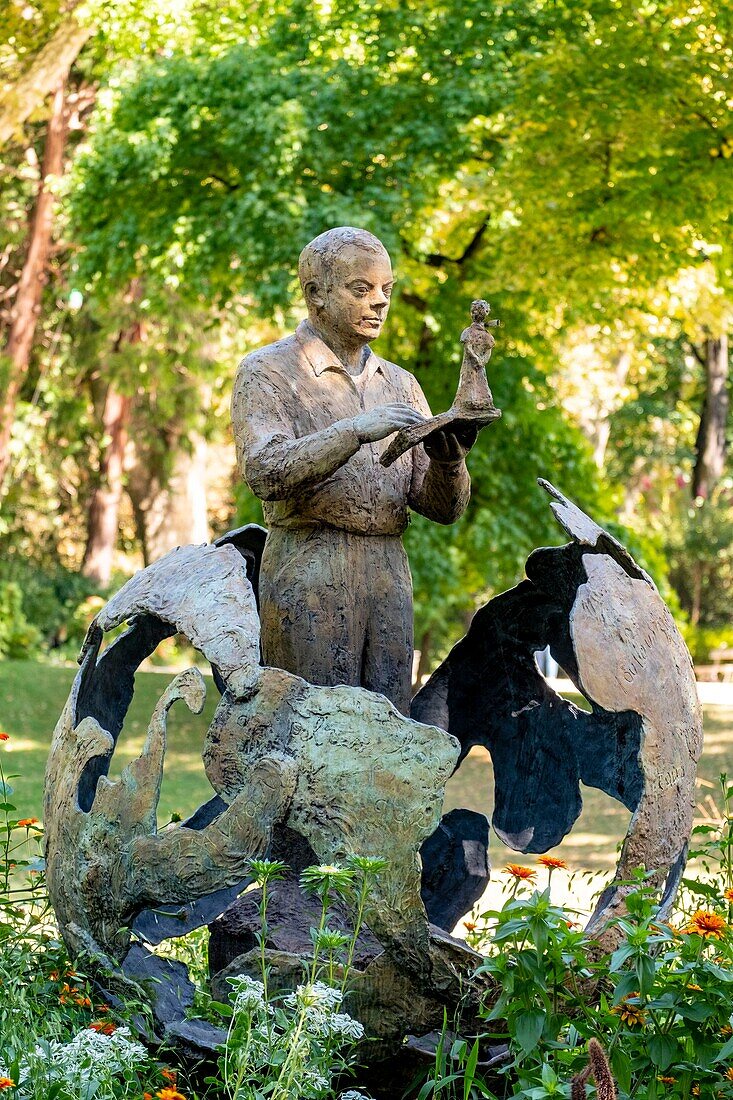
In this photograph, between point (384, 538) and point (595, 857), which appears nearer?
point (384, 538)

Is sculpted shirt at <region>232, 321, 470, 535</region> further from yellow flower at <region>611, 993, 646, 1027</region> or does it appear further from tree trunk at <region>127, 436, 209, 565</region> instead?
tree trunk at <region>127, 436, 209, 565</region>

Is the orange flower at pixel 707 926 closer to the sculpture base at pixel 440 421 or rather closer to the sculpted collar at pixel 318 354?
the sculpture base at pixel 440 421

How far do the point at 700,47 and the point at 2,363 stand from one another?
1166 centimetres

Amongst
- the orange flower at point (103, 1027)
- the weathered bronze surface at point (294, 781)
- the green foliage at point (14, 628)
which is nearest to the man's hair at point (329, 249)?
the weathered bronze surface at point (294, 781)

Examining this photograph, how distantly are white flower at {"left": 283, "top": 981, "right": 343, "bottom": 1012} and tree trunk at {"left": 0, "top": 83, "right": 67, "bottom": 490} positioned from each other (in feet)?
54.4

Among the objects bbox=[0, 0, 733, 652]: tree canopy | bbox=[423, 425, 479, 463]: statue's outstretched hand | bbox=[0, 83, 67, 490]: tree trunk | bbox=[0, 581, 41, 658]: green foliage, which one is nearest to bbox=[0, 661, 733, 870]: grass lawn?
bbox=[0, 0, 733, 652]: tree canopy

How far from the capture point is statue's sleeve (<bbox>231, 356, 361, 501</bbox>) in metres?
3.69

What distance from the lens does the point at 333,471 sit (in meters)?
3.75

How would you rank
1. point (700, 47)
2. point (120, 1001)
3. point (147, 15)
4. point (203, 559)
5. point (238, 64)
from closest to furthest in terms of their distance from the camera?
point (120, 1001), point (203, 559), point (700, 47), point (238, 64), point (147, 15)

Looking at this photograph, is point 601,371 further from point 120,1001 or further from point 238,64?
point 120,1001

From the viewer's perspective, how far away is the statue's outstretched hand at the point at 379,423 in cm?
366

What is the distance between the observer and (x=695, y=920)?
329 centimetres

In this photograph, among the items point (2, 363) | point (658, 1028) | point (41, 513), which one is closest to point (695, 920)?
point (658, 1028)

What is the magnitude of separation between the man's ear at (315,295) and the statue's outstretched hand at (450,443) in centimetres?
50
